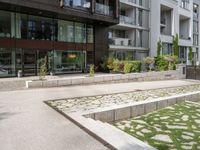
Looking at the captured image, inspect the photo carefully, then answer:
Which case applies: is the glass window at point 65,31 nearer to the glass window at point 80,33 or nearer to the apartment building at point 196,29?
the glass window at point 80,33

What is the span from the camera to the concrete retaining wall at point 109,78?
14124mm

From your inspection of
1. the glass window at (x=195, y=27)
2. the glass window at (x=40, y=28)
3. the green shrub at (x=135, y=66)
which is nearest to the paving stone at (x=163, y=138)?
the green shrub at (x=135, y=66)

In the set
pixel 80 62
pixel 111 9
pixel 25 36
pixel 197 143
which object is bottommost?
pixel 197 143

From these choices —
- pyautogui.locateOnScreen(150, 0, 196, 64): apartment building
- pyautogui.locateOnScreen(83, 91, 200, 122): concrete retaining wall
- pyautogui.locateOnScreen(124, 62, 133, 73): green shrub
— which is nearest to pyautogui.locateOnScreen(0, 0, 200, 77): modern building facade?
pyautogui.locateOnScreen(150, 0, 196, 64): apartment building

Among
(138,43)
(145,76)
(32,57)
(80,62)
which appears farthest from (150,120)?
(138,43)

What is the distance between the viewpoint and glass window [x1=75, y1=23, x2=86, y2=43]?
78.3 feet

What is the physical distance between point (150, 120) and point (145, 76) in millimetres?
11953

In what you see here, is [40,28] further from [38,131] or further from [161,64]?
[38,131]

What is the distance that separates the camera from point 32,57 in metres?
20.4

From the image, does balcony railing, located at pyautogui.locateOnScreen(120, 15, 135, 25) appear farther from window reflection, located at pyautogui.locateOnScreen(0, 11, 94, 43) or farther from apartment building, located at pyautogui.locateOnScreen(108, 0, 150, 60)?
window reflection, located at pyautogui.locateOnScreen(0, 11, 94, 43)

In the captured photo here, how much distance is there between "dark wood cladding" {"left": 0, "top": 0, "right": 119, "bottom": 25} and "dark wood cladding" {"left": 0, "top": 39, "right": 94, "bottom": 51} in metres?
2.49

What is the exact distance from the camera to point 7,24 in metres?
19.0

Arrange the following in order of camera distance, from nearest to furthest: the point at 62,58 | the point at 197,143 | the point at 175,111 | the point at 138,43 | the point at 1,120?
1. the point at 197,143
2. the point at 1,120
3. the point at 175,111
4. the point at 62,58
5. the point at 138,43

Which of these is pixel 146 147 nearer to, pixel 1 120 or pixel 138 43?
pixel 1 120
